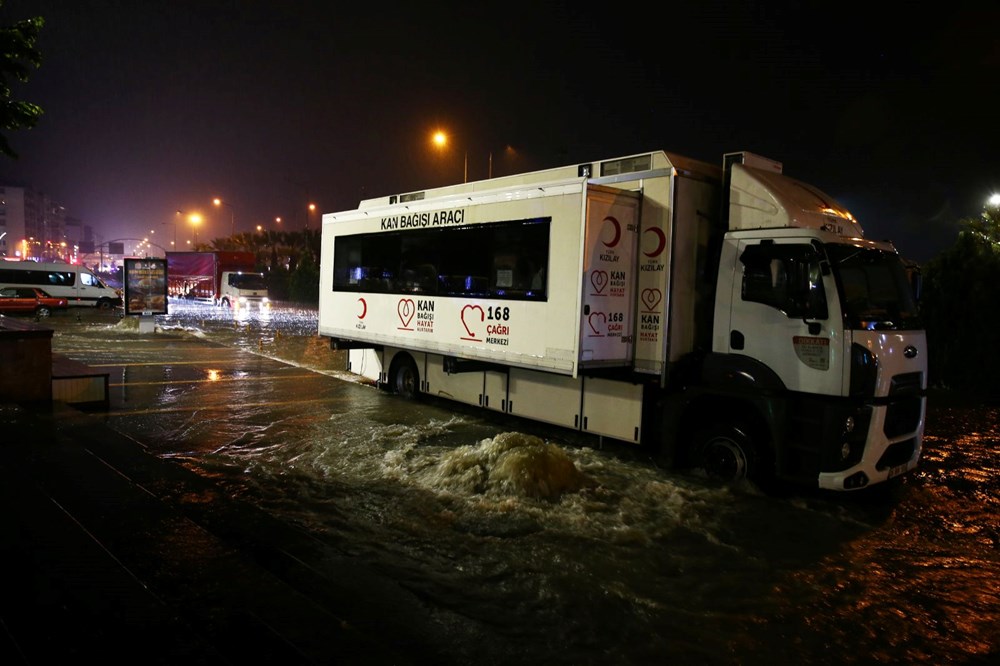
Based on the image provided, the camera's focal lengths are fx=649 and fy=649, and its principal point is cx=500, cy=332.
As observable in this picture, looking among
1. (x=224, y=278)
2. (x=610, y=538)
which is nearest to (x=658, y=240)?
(x=610, y=538)

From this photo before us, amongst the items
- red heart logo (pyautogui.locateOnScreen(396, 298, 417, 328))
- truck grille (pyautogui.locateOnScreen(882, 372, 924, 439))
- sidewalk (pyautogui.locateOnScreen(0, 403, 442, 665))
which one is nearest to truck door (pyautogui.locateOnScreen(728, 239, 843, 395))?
truck grille (pyautogui.locateOnScreen(882, 372, 924, 439))

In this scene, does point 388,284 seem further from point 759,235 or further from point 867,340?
point 867,340

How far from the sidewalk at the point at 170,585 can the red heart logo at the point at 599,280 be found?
430 cm

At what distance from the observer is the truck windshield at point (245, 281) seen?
49500 millimetres

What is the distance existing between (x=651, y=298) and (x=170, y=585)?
578 cm

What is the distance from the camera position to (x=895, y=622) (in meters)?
4.49

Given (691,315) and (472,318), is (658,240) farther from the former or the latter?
(472,318)

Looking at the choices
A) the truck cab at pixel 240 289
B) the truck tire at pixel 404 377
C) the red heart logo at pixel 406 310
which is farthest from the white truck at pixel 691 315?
the truck cab at pixel 240 289

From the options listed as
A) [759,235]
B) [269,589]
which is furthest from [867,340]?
[269,589]

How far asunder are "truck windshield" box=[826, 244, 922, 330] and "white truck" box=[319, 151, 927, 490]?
0.07 ft

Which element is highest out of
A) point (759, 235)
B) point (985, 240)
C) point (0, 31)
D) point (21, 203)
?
point (21, 203)

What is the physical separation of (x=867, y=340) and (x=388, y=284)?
7.60 meters

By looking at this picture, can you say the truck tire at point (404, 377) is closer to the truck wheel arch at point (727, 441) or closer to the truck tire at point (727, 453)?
the truck wheel arch at point (727, 441)

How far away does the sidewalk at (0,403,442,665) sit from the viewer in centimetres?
349
